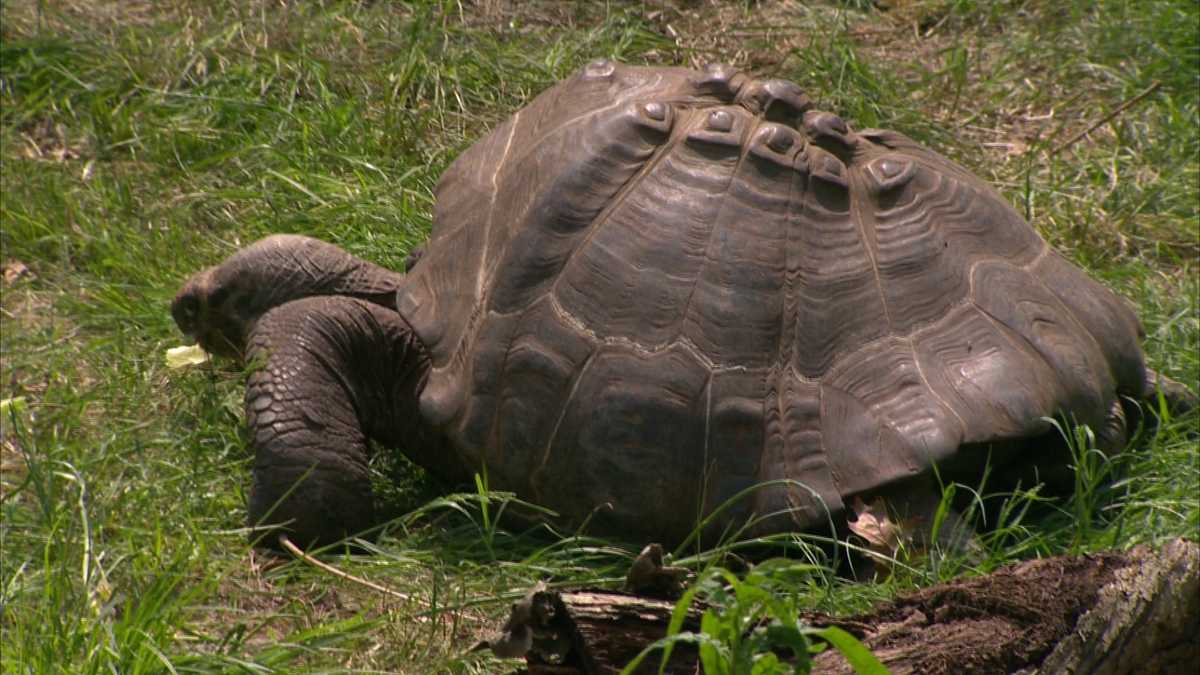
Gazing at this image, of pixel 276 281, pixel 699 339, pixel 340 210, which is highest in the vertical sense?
pixel 699 339

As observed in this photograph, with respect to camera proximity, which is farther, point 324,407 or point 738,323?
point 324,407

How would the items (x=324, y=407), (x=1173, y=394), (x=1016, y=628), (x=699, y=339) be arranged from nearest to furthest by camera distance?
(x=1016, y=628) < (x=699, y=339) < (x=324, y=407) < (x=1173, y=394)

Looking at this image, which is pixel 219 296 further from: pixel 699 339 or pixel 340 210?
pixel 699 339

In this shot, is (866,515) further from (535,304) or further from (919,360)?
(535,304)

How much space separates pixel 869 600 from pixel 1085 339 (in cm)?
99

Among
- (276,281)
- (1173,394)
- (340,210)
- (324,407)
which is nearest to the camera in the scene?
(324,407)

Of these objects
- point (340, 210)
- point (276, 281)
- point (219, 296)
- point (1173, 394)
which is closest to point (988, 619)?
point (1173, 394)

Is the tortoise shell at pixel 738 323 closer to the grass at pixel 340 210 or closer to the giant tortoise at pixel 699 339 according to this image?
the giant tortoise at pixel 699 339

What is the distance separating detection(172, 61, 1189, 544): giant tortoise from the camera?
12.9 feet

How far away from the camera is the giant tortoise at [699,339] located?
3.94 metres

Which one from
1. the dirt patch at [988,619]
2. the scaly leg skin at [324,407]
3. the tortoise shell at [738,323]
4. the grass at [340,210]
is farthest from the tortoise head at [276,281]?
the dirt patch at [988,619]

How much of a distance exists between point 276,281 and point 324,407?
1.77 feet

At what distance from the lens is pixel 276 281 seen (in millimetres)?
4680

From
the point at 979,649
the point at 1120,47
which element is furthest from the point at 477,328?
the point at 1120,47
